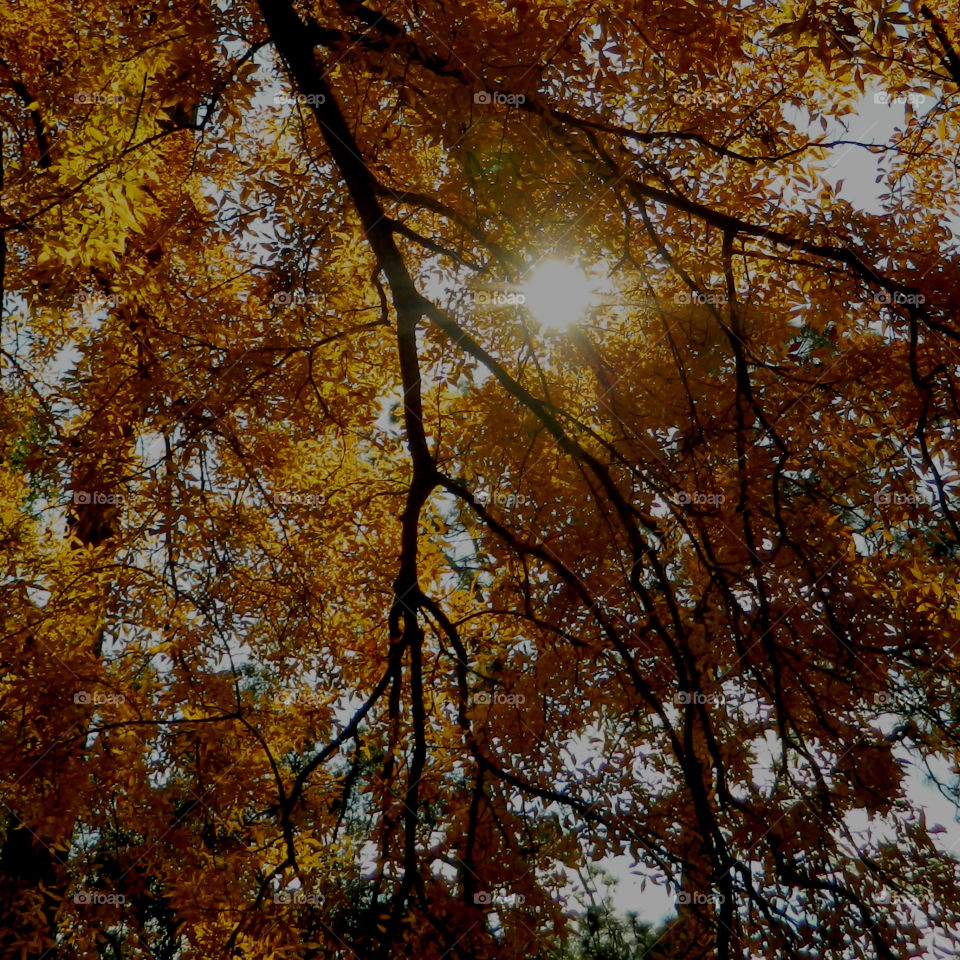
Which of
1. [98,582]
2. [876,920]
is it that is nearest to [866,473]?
→ [876,920]

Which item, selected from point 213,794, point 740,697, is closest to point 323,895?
point 213,794

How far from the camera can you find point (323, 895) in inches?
143

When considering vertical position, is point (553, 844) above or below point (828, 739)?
below

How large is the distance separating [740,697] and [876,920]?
1280 millimetres

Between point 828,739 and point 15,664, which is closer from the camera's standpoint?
point 828,739

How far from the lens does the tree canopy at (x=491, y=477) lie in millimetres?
3021

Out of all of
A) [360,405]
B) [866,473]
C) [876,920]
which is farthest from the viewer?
[360,405]

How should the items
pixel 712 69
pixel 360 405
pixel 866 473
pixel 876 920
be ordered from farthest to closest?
pixel 360 405 → pixel 866 473 → pixel 876 920 → pixel 712 69

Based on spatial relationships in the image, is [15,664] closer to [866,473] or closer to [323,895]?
[323,895]

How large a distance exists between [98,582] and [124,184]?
254cm

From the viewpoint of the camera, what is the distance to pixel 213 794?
14.2ft

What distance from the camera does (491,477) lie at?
4.39m

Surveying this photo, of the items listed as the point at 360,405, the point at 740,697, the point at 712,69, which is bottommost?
the point at 740,697

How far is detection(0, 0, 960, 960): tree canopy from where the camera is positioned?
9.91 feet
